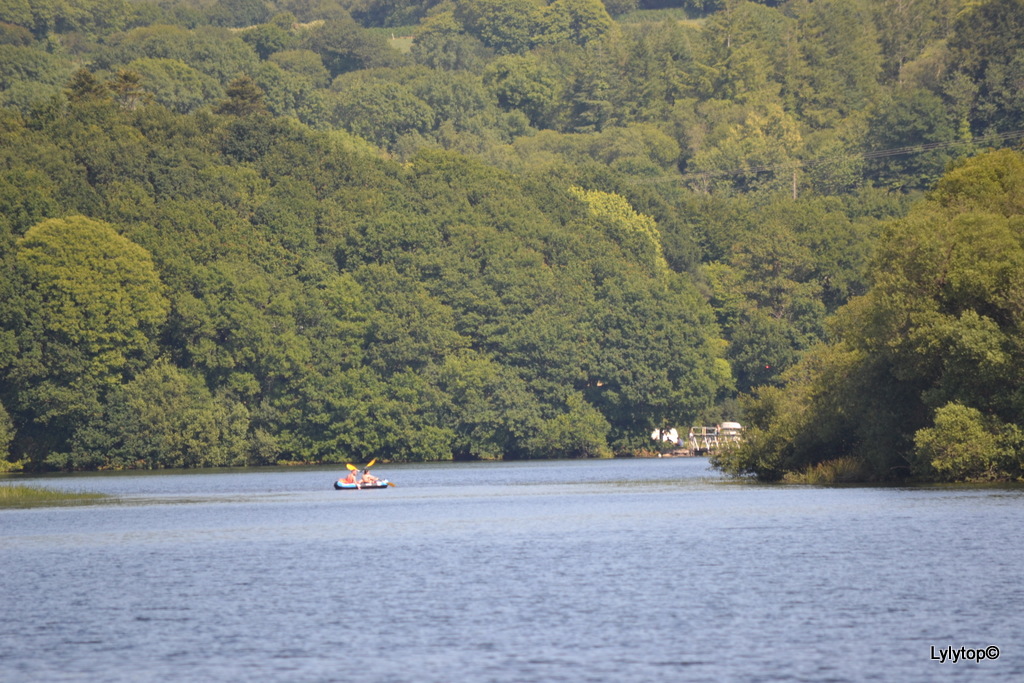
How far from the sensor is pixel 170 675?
29609 millimetres

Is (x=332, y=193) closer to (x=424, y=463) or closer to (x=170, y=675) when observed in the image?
(x=424, y=463)

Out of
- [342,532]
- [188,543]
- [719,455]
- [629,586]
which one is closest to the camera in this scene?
[629,586]

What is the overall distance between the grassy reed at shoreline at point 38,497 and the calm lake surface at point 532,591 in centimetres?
669

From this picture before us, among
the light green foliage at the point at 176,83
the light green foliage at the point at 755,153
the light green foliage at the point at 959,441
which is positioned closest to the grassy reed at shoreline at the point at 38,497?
the light green foliage at the point at 959,441

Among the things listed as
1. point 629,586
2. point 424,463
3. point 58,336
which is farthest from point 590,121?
point 629,586

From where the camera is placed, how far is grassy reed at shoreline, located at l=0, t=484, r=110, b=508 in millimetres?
72938

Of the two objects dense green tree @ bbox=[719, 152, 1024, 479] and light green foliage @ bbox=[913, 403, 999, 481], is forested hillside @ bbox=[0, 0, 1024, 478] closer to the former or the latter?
dense green tree @ bbox=[719, 152, 1024, 479]

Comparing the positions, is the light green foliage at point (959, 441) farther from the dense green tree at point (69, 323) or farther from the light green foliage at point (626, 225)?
the light green foliage at point (626, 225)

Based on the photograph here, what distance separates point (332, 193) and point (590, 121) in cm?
6753

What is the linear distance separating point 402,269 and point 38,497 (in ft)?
175

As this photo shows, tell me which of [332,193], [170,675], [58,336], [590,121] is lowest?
[170,675]

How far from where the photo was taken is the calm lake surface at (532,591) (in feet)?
98.1

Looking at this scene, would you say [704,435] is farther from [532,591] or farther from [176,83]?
[532,591]

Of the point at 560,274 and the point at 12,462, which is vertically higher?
the point at 560,274
